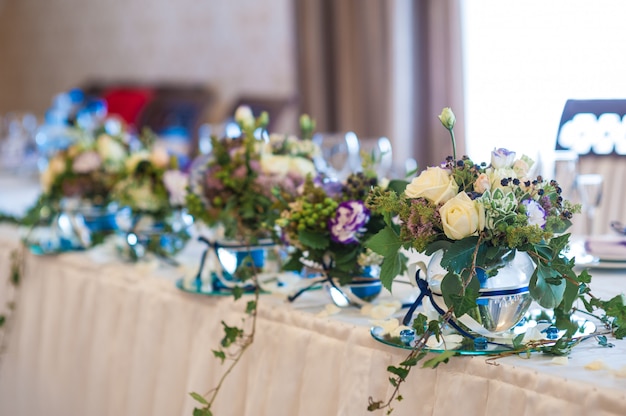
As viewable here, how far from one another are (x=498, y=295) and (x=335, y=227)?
34 cm

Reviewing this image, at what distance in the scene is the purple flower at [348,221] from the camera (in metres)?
1.45

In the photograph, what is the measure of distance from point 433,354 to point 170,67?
653 cm

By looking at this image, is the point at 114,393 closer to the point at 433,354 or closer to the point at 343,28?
the point at 433,354

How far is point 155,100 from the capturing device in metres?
6.93

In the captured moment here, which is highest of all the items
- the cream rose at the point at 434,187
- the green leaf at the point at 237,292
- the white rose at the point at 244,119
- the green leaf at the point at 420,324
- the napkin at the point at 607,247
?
the white rose at the point at 244,119

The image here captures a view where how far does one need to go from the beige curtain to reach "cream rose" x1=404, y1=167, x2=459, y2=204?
366 centimetres

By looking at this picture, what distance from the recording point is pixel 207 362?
1.74 meters

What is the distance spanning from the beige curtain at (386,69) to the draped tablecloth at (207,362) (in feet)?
9.66

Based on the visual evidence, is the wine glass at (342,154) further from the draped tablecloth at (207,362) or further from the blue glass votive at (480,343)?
the blue glass votive at (480,343)

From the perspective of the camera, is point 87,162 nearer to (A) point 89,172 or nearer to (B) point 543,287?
(A) point 89,172

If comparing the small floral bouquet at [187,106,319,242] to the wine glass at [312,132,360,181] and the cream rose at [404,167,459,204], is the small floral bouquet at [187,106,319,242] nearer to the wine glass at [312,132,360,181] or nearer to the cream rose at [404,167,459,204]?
the cream rose at [404,167,459,204]

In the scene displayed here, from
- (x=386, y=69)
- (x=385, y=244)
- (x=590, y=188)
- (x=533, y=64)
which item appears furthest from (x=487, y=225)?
(x=386, y=69)

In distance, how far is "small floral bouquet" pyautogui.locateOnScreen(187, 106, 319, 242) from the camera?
5.66 feet

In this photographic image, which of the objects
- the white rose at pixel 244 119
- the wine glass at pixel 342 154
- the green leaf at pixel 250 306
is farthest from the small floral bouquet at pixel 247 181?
the wine glass at pixel 342 154
